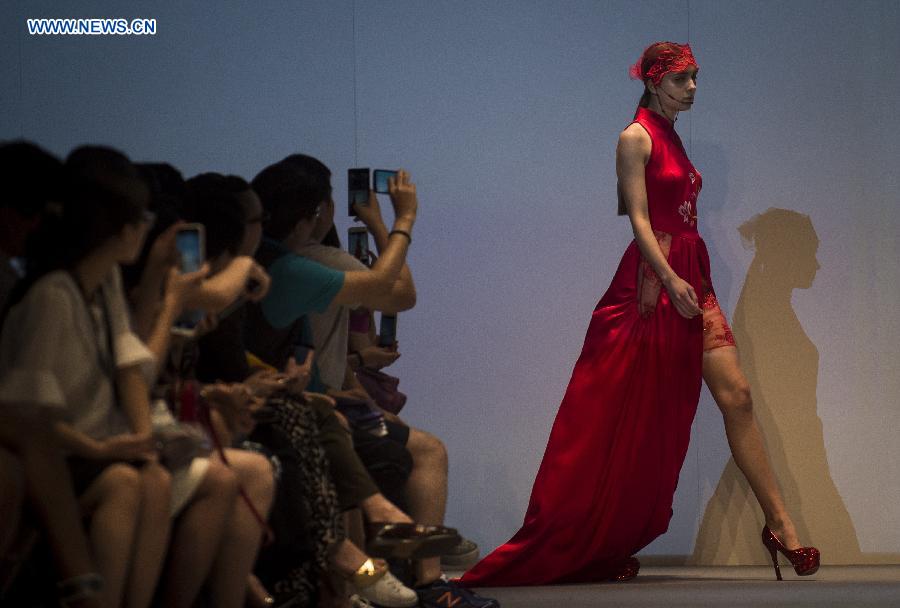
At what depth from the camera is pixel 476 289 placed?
4.62m

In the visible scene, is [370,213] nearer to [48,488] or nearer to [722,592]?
[722,592]

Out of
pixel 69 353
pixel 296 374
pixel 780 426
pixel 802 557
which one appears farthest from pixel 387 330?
pixel 69 353

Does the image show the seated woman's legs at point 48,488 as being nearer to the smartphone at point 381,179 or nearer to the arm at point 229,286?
the arm at point 229,286

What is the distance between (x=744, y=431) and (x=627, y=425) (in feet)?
1.07

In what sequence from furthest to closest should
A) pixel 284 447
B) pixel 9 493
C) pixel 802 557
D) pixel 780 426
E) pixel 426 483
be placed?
pixel 780 426 < pixel 802 557 < pixel 426 483 < pixel 284 447 < pixel 9 493

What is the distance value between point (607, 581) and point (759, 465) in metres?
0.53

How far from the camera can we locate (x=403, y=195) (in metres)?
3.23

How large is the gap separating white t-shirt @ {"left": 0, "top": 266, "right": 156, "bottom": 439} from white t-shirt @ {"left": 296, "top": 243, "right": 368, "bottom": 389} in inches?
38.5

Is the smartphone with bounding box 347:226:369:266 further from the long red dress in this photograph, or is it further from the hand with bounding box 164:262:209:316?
the hand with bounding box 164:262:209:316

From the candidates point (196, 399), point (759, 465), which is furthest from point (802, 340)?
point (196, 399)

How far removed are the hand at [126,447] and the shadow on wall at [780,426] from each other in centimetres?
280

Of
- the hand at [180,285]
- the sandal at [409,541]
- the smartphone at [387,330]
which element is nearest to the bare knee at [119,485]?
the hand at [180,285]

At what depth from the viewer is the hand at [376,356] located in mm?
3725

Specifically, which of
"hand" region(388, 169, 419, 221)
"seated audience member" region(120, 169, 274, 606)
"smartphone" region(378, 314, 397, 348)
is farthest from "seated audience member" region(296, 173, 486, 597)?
"seated audience member" region(120, 169, 274, 606)
